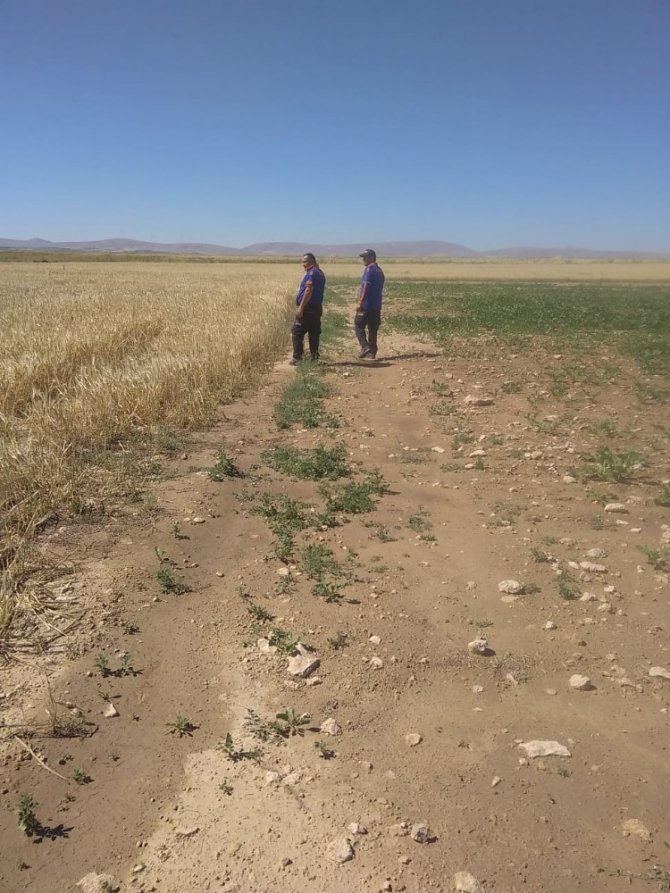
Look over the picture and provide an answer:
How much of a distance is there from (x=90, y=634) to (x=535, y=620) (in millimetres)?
2376

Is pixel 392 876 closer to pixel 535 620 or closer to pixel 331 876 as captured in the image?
pixel 331 876

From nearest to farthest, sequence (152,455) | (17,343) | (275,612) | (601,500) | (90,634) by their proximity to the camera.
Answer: (90,634), (275,612), (601,500), (152,455), (17,343)

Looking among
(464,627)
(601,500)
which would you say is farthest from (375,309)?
Result: (464,627)

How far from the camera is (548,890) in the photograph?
6.38 feet

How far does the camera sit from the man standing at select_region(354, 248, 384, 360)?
1002 cm

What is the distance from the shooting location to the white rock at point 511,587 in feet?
11.7

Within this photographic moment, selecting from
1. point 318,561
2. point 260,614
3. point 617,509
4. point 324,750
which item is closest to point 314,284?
point 617,509

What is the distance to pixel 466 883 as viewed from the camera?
1.96 m

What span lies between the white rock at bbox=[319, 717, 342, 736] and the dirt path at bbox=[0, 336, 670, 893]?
0.01m

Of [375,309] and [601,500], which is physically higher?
[375,309]

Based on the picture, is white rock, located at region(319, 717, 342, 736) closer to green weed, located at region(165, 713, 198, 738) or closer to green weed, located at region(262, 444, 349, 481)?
Answer: green weed, located at region(165, 713, 198, 738)

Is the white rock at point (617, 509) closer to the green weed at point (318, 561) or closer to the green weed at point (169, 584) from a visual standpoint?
the green weed at point (318, 561)

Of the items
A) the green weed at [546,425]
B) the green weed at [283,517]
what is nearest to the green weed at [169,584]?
the green weed at [283,517]

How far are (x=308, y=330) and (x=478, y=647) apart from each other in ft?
25.8
